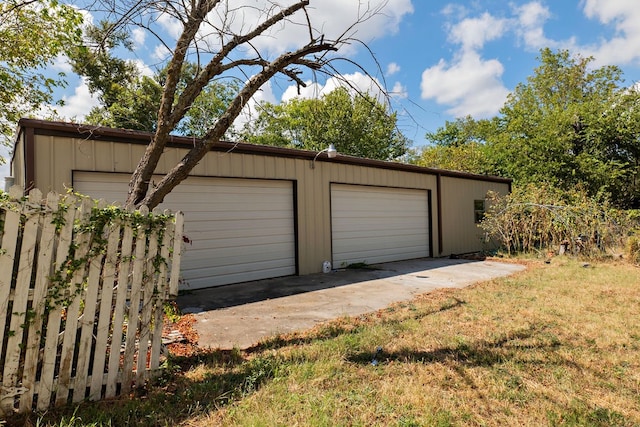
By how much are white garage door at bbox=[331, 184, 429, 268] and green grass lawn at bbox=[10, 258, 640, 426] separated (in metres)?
4.02

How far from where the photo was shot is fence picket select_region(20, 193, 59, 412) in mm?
2113

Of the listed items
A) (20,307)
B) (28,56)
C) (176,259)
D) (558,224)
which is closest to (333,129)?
(558,224)

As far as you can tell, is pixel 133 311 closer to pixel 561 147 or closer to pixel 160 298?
pixel 160 298

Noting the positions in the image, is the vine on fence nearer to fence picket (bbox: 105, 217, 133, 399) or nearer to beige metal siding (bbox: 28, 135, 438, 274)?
beige metal siding (bbox: 28, 135, 438, 274)

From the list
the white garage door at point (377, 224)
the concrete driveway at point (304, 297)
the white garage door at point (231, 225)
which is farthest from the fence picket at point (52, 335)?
the white garage door at point (377, 224)

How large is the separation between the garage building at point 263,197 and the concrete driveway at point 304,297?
574mm

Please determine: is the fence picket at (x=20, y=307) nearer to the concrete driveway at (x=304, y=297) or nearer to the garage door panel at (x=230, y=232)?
the concrete driveway at (x=304, y=297)

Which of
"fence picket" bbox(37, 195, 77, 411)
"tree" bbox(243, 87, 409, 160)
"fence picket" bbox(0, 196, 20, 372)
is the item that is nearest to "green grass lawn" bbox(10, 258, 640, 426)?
"fence picket" bbox(37, 195, 77, 411)

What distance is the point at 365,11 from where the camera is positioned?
11.7 feet

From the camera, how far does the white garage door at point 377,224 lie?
8211 mm

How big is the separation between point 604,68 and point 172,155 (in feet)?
81.5

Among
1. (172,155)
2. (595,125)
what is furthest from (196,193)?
(595,125)

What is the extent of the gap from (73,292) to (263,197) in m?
4.78

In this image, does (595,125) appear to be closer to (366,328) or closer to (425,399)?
(366,328)
